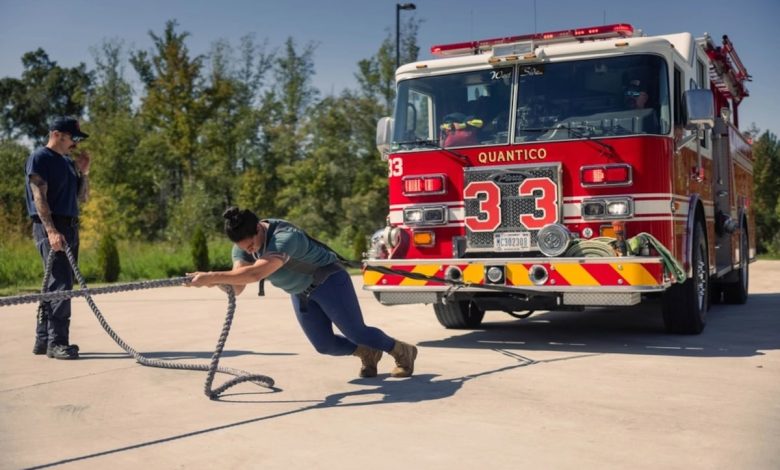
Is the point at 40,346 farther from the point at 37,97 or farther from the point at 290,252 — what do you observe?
the point at 37,97

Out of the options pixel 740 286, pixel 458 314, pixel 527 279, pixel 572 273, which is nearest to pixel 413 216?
pixel 527 279

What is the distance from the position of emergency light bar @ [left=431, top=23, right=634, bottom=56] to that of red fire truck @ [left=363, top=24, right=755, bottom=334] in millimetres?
14

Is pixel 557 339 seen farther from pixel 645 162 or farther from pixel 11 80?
pixel 11 80

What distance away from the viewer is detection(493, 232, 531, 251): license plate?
26.8 ft

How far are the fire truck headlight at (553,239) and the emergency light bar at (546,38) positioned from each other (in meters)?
2.07

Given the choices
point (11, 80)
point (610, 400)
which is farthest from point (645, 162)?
point (11, 80)

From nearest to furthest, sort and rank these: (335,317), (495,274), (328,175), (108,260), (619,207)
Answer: (335,317), (619,207), (495,274), (108,260), (328,175)

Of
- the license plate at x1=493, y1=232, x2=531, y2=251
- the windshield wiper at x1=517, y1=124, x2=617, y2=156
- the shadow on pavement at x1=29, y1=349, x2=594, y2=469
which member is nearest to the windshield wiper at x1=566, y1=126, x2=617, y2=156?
the windshield wiper at x1=517, y1=124, x2=617, y2=156

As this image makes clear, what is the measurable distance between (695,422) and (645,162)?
3.31m

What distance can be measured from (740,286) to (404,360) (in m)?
7.93

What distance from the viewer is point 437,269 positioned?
8.28m

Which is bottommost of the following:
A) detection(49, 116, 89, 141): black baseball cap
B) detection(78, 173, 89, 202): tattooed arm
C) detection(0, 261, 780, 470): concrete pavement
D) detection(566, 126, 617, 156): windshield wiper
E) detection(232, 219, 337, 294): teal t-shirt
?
detection(0, 261, 780, 470): concrete pavement

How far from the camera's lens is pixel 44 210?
761 cm

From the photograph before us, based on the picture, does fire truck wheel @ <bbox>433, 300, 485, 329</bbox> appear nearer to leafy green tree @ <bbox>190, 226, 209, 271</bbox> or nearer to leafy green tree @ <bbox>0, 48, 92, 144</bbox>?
leafy green tree @ <bbox>190, 226, 209, 271</bbox>
